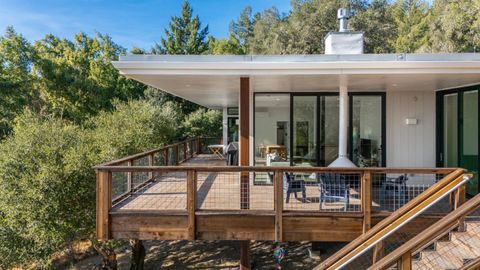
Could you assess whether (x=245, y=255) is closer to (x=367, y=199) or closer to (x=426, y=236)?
(x=367, y=199)

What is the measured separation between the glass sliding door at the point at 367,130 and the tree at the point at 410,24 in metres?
21.2

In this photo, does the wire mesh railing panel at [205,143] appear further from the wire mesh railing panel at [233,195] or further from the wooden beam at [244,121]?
the wooden beam at [244,121]

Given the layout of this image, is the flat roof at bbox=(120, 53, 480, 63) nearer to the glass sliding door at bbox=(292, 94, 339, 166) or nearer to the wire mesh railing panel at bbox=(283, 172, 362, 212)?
the wire mesh railing panel at bbox=(283, 172, 362, 212)

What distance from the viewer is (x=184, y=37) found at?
32500 mm

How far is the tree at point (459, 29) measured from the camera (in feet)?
64.6

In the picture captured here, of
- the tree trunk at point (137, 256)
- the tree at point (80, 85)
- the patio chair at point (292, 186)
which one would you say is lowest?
the tree trunk at point (137, 256)

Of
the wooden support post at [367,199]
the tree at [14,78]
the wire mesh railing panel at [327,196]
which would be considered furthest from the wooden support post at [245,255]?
the tree at [14,78]

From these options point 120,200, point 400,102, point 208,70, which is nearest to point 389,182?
point 400,102

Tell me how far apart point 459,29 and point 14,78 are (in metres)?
31.0

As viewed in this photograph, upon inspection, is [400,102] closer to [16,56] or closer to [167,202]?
[167,202]

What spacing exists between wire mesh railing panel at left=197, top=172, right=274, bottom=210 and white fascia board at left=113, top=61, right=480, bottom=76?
6.13ft

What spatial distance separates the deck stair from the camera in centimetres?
365

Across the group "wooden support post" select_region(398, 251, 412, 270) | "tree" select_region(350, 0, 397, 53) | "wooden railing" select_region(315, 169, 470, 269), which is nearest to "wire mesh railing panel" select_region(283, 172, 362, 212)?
"wooden railing" select_region(315, 169, 470, 269)

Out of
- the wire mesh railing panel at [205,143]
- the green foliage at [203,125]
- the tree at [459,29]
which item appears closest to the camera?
the wire mesh railing panel at [205,143]
